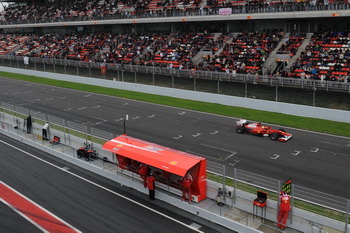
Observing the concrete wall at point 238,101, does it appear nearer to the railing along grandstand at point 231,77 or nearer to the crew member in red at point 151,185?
the railing along grandstand at point 231,77

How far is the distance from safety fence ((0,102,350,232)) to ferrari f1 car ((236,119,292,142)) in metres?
5.78

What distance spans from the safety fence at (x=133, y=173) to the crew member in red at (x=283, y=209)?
215 millimetres

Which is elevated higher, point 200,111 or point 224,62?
point 224,62

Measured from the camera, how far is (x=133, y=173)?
619 inches

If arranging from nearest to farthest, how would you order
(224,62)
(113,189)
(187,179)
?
1. (187,179)
2. (113,189)
3. (224,62)

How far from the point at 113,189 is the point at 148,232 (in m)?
3.82

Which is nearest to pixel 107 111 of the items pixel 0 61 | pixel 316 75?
pixel 316 75

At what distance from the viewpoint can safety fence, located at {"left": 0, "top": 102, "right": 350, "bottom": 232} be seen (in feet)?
40.0

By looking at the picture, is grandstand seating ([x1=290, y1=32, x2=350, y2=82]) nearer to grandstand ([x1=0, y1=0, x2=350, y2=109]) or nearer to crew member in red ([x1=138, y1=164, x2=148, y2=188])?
grandstand ([x1=0, y1=0, x2=350, y2=109])

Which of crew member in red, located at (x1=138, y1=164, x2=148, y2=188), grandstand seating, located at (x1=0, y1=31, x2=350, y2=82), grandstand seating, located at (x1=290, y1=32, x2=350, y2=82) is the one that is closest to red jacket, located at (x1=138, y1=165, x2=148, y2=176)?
crew member in red, located at (x1=138, y1=164, x2=148, y2=188)

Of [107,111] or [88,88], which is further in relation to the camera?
[88,88]

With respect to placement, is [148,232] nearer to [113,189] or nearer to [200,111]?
[113,189]

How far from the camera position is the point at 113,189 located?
15.5m

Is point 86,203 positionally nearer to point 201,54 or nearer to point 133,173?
point 133,173
